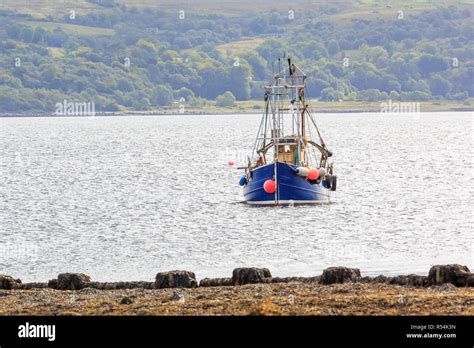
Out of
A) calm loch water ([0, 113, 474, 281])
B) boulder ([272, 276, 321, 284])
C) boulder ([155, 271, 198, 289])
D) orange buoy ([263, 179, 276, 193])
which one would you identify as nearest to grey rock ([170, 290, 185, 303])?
boulder ([155, 271, 198, 289])

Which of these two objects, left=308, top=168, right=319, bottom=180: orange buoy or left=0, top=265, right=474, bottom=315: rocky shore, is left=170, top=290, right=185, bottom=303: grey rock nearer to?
left=0, top=265, right=474, bottom=315: rocky shore

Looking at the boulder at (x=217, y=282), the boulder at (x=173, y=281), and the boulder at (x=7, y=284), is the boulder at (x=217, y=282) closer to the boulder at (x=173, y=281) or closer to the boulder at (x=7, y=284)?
the boulder at (x=173, y=281)

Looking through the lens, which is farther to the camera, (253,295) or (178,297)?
(253,295)

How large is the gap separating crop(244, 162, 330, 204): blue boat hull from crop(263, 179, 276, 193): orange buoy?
184 mm

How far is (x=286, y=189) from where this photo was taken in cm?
7681

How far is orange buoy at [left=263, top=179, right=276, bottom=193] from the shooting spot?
76.9m

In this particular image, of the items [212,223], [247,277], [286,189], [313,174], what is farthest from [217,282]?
[286,189]

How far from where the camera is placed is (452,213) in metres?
70.9

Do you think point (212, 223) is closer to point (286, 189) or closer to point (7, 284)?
point (286, 189)

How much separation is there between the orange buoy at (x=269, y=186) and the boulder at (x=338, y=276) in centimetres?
4552

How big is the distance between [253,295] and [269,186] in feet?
163
